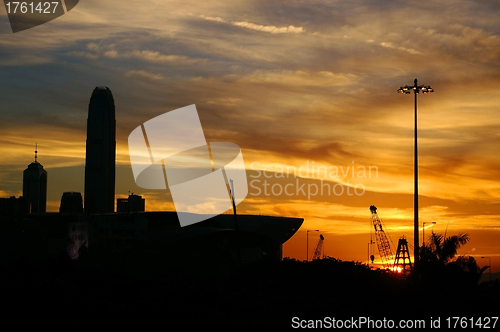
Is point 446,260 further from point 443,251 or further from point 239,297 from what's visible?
point 239,297

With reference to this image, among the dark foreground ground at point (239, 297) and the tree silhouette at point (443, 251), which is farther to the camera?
the tree silhouette at point (443, 251)

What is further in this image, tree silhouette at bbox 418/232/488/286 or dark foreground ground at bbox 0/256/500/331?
tree silhouette at bbox 418/232/488/286

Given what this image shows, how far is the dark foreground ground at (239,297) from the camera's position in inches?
1602

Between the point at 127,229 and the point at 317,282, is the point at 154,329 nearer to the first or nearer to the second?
the point at 317,282

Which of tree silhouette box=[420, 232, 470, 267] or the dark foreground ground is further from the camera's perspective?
tree silhouette box=[420, 232, 470, 267]

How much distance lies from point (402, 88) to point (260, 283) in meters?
28.0

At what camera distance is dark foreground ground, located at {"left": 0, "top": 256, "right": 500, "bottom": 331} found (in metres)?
40.7

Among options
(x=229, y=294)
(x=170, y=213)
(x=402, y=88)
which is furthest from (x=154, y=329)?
(x=170, y=213)

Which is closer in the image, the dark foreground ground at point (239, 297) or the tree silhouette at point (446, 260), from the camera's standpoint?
the dark foreground ground at point (239, 297)

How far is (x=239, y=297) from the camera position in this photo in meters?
53.1

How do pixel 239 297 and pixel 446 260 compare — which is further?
pixel 446 260

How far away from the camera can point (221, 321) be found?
43844mm

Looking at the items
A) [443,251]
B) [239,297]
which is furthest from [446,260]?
[239,297]

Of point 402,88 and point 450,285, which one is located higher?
point 402,88
